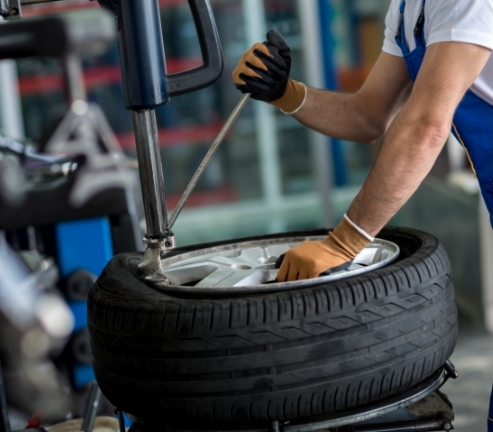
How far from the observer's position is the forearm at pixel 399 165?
3.53ft

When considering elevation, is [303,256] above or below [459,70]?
below

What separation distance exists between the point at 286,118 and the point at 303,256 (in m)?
4.49

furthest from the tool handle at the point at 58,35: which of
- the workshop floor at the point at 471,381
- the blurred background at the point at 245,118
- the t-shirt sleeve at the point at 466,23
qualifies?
the blurred background at the point at 245,118

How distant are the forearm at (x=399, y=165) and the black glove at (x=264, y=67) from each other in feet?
1.00

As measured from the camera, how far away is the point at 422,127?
42.2 inches

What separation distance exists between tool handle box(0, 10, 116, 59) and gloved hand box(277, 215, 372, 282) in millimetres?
1060

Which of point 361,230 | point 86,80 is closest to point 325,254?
point 361,230

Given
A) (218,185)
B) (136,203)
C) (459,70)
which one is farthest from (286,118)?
(459,70)

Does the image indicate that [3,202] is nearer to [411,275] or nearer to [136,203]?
[136,203]

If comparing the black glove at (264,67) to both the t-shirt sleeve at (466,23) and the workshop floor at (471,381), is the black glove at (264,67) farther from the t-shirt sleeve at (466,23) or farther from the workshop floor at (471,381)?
the workshop floor at (471,381)

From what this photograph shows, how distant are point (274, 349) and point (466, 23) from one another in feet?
1.90

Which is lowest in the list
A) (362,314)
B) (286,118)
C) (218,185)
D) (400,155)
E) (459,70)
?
(218,185)

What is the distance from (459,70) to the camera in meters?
1.07

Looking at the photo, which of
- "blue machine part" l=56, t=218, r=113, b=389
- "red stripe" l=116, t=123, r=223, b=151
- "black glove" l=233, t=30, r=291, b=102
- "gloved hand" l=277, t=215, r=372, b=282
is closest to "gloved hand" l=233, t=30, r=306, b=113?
"black glove" l=233, t=30, r=291, b=102
